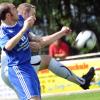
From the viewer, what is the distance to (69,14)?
70.7 feet

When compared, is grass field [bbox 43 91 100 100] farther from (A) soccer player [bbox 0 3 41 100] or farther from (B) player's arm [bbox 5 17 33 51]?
(B) player's arm [bbox 5 17 33 51]

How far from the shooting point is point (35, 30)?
70.1 feet

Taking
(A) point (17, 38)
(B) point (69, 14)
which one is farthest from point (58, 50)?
(A) point (17, 38)

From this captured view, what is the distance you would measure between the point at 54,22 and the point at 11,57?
46.3 feet

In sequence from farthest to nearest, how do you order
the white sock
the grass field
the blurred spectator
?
the blurred spectator, the grass field, the white sock

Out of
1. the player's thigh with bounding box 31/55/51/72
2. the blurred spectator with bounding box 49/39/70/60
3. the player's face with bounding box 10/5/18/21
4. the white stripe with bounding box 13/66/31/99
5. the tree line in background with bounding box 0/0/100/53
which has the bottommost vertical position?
the tree line in background with bounding box 0/0/100/53

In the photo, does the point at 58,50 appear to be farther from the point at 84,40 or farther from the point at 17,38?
the point at 17,38

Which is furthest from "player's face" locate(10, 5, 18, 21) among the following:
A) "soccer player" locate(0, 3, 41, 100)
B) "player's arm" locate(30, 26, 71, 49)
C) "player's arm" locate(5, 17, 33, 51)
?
"player's arm" locate(30, 26, 71, 49)

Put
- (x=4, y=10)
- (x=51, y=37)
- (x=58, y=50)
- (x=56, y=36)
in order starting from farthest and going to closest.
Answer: (x=58, y=50) → (x=51, y=37) → (x=56, y=36) → (x=4, y=10)

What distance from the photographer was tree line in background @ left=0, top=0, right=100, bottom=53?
68.1 ft

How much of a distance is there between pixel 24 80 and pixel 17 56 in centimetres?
32

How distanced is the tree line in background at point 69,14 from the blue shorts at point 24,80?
12.9m

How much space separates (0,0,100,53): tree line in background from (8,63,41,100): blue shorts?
12.9m

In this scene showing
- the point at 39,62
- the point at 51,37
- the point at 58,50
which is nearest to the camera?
the point at 51,37
